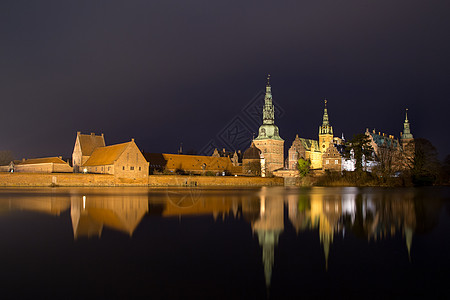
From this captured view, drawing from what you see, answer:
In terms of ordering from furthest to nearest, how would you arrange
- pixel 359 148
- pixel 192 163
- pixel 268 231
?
pixel 192 163
pixel 359 148
pixel 268 231

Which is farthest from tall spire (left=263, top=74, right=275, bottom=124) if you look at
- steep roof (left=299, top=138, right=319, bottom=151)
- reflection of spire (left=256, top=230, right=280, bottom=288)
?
reflection of spire (left=256, top=230, right=280, bottom=288)

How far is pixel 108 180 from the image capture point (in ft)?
151

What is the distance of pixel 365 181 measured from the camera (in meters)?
53.7

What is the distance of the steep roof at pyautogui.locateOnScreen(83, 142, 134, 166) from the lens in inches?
1897

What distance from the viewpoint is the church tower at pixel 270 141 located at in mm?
83438

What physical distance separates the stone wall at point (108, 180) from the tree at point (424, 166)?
1926 centimetres

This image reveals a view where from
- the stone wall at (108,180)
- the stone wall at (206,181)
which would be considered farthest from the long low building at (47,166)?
the stone wall at (206,181)

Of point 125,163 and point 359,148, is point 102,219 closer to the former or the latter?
point 125,163

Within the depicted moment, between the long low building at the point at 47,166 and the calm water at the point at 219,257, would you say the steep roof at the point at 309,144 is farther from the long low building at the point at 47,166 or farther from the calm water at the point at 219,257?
the calm water at the point at 219,257

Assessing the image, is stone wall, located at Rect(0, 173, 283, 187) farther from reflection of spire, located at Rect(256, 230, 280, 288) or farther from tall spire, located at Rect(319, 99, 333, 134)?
tall spire, located at Rect(319, 99, 333, 134)

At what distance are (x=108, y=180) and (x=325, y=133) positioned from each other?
63.1 metres

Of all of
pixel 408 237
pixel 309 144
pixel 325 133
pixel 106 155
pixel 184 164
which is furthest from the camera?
pixel 325 133

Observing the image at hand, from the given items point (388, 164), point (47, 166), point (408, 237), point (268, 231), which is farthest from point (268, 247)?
point (47, 166)

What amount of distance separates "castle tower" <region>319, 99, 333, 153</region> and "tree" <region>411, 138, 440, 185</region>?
41.7 metres
